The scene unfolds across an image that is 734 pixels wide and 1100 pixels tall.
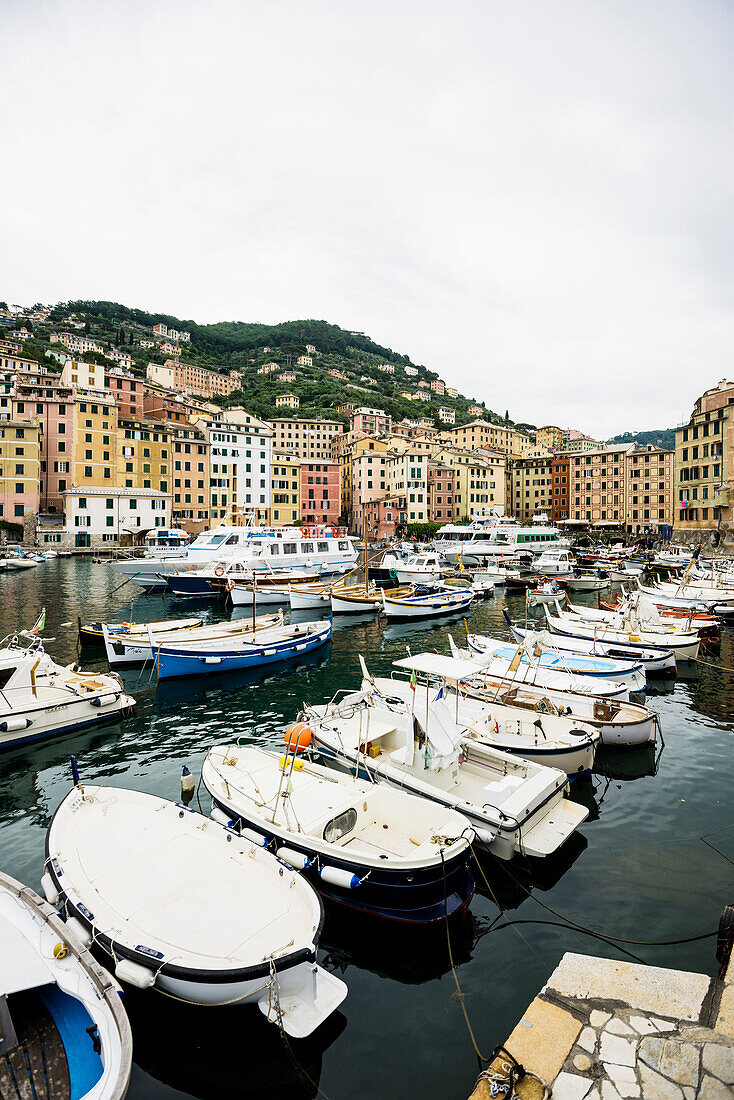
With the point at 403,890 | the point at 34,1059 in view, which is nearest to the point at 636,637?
the point at 403,890

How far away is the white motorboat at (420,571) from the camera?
44219 millimetres

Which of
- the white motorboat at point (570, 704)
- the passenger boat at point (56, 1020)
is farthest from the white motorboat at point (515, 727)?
the passenger boat at point (56, 1020)

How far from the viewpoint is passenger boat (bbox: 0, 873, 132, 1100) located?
4469mm

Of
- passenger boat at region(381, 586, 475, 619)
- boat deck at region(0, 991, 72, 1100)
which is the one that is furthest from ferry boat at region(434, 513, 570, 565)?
boat deck at region(0, 991, 72, 1100)

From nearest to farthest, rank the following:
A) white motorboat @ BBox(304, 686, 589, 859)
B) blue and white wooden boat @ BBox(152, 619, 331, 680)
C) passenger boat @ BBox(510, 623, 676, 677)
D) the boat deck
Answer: the boat deck → white motorboat @ BBox(304, 686, 589, 859) → blue and white wooden boat @ BBox(152, 619, 331, 680) → passenger boat @ BBox(510, 623, 676, 677)

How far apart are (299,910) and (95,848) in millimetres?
3063

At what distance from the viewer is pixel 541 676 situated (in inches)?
648

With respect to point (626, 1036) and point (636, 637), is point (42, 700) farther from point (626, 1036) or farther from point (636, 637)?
point (636, 637)

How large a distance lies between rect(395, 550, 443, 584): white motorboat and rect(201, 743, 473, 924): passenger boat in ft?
113

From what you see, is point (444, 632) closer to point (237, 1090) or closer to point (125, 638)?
point (125, 638)

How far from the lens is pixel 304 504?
9806 centimetres

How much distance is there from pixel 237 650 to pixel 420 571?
85.7ft

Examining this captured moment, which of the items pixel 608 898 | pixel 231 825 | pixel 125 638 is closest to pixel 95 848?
pixel 231 825

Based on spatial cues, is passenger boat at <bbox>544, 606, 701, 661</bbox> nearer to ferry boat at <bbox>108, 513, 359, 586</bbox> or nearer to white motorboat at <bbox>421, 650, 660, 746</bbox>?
white motorboat at <bbox>421, 650, 660, 746</bbox>
